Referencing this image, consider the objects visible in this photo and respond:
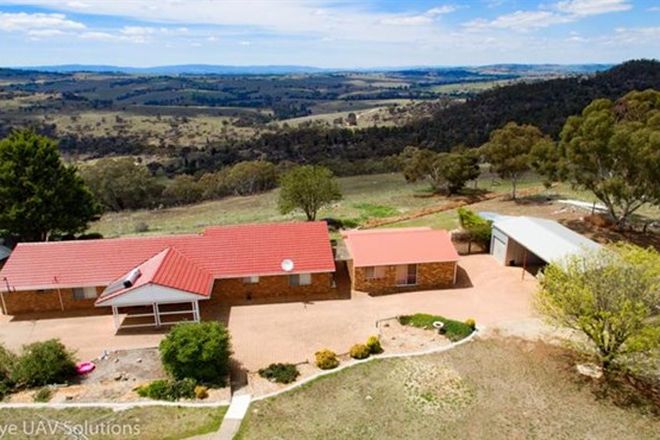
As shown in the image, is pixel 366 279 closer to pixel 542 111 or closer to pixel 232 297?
pixel 232 297

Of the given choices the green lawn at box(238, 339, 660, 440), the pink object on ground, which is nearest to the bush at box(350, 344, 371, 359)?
the green lawn at box(238, 339, 660, 440)

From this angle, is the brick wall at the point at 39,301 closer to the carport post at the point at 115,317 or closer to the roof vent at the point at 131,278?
the roof vent at the point at 131,278

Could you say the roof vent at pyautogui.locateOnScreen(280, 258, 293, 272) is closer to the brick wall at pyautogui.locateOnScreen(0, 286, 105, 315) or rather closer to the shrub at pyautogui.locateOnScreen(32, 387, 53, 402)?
the brick wall at pyautogui.locateOnScreen(0, 286, 105, 315)

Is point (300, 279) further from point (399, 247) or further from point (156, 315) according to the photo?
point (156, 315)

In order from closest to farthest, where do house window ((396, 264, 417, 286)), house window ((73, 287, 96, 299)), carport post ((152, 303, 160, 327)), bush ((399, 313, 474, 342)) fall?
bush ((399, 313, 474, 342))
carport post ((152, 303, 160, 327))
house window ((73, 287, 96, 299))
house window ((396, 264, 417, 286))

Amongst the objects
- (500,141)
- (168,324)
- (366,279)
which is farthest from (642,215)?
(168,324)

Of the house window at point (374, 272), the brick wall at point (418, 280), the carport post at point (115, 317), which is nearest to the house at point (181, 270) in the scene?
the carport post at point (115, 317)
